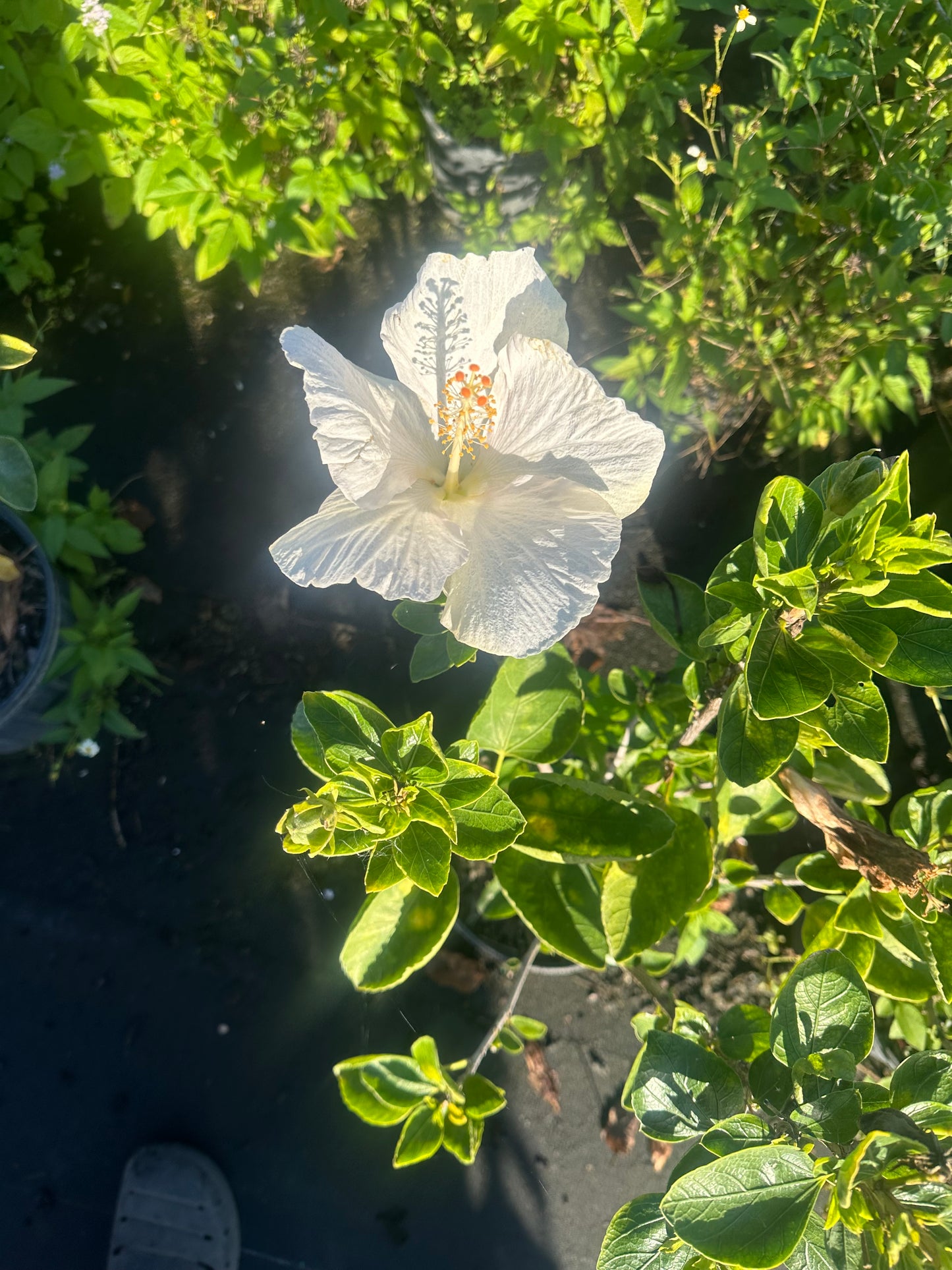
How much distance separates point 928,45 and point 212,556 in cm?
234

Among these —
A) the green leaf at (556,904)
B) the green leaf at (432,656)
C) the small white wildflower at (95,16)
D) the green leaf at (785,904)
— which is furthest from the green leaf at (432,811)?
the small white wildflower at (95,16)

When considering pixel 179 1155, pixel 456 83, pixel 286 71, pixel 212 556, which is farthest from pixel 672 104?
pixel 179 1155

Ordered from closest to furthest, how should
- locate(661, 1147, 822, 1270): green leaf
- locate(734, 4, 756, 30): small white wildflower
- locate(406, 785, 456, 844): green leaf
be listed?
locate(661, 1147, 822, 1270): green leaf < locate(406, 785, 456, 844): green leaf < locate(734, 4, 756, 30): small white wildflower

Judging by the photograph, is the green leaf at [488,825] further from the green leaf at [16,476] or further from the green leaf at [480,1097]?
the green leaf at [16,476]

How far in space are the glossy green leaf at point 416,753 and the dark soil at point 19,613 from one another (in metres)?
1.63

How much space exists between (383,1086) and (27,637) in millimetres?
1673

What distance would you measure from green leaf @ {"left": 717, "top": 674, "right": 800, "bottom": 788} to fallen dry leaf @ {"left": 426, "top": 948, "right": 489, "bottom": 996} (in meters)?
1.78

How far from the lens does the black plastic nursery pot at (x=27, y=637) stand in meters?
2.06

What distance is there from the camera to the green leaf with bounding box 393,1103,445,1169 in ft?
3.87

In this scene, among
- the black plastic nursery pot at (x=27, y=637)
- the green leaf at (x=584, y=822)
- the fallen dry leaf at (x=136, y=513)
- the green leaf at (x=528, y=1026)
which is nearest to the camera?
the green leaf at (x=584, y=822)

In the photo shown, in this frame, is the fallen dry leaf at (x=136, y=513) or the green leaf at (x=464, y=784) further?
the fallen dry leaf at (x=136, y=513)

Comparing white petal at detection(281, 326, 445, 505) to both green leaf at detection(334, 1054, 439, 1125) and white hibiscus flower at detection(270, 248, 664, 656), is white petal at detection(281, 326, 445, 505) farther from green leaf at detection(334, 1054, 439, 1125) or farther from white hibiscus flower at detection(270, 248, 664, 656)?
green leaf at detection(334, 1054, 439, 1125)

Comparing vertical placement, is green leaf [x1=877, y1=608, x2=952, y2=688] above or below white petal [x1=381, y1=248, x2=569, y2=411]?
below

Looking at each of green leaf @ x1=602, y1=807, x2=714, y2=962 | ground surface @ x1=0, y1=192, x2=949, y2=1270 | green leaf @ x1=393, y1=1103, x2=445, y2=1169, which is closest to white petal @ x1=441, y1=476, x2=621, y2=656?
green leaf @ x1=602, y1=807, x2=714, y2=962
